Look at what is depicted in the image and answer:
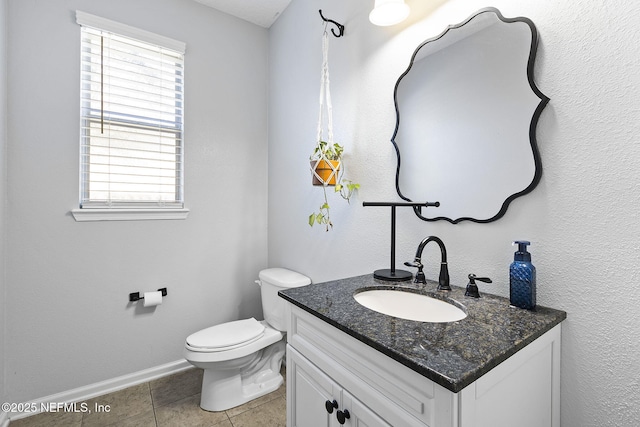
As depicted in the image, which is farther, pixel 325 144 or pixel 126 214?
pixel 126 214

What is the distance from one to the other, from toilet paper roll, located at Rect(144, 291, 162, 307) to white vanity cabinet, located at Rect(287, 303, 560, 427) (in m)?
1.39

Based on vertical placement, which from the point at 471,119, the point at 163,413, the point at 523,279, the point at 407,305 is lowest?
the point at 163,413

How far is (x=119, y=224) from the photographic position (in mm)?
1963

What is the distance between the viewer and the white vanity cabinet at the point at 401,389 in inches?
24.0

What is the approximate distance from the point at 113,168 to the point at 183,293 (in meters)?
0.99

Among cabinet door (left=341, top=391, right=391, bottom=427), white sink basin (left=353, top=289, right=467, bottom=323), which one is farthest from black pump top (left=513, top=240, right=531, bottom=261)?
cabinet door (left=341, top=391, right=391, bottom=427)

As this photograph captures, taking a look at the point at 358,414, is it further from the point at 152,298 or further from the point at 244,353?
the point at 152,298

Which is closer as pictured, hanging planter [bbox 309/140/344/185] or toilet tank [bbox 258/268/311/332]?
hanging planter [bbox 309/140/344/185]

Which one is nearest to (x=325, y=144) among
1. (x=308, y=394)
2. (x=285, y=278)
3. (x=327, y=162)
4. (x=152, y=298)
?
(x=327, y=162)

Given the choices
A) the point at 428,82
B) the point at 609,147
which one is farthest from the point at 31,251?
the point at 609,147

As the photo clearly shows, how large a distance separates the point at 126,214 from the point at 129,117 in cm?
66

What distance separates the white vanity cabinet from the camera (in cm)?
61

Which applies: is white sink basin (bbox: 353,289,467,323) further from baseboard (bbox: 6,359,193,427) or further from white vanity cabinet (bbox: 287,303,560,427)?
baseboard (bbox: 6,359,193,427)

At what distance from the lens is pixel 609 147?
791 millimetres
